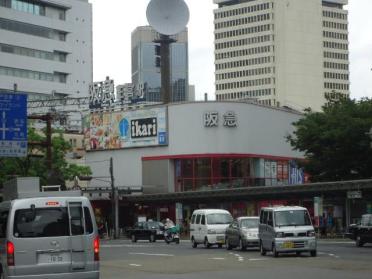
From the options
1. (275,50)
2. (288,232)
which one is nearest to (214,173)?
(288,232)

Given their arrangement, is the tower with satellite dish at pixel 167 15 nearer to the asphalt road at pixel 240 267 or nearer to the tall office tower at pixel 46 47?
the tall office tower at pixel 46 47

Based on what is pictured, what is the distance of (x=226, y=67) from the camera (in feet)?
652

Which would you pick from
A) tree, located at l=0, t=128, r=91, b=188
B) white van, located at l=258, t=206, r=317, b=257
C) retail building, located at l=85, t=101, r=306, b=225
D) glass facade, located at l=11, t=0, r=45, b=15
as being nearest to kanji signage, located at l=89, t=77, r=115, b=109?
retail building, located at l=85, t=101, r=306, b=225

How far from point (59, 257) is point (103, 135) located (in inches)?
2602

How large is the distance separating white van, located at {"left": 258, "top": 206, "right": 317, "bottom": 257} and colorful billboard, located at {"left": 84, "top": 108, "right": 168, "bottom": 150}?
46720 mm

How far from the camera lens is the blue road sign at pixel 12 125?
3438 centimetres

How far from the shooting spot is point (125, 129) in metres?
80.1

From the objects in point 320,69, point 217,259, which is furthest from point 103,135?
point 320,69

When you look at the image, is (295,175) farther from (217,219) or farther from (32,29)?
(32,29)

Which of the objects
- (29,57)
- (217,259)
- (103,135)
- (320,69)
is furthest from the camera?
(320,69)

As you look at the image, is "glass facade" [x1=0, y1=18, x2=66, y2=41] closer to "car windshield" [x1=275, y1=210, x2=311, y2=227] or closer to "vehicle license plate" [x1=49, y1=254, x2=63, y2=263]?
"car windshield" [x1=275, y1=210, x2=311, y2=227]

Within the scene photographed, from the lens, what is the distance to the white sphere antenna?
283 ft

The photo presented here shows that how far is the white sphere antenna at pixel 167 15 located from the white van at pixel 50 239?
70517 millimetres

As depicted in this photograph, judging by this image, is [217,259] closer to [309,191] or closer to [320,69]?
[309,191]
